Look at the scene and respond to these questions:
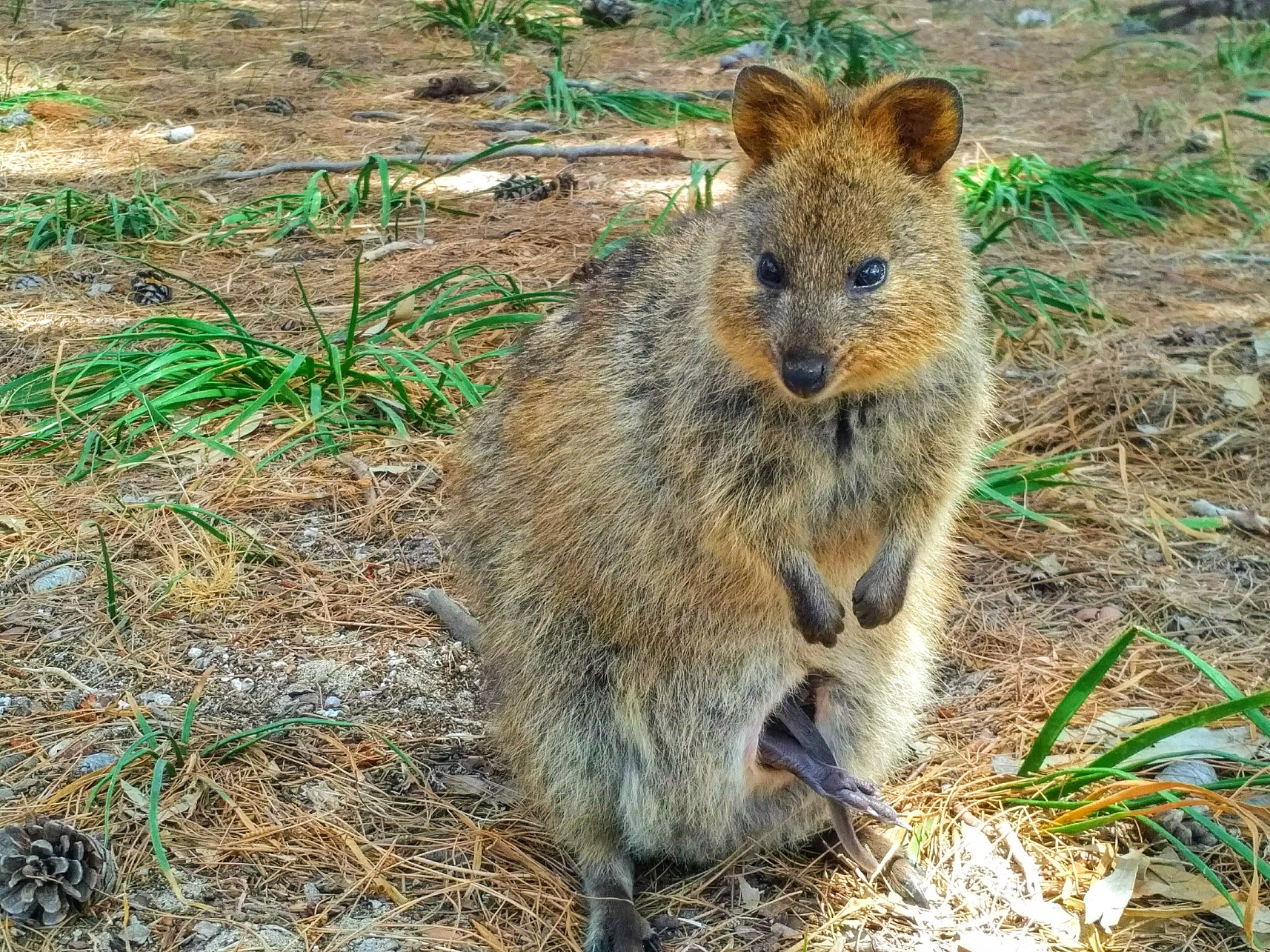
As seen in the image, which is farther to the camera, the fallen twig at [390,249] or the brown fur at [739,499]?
the fallen twig at [390,249]

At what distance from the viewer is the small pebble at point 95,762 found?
9.29 ft

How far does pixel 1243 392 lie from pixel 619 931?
328 centimetres

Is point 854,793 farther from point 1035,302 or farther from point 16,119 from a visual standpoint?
point 16,119

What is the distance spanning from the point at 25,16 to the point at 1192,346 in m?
8.74

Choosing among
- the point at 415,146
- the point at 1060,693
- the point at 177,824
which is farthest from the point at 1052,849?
the point at 415,146

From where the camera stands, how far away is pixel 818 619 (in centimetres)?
258

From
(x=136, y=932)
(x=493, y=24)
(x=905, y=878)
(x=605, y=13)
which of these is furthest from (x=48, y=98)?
(x=905, y=878)

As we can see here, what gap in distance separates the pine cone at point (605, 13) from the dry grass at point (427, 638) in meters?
4.22

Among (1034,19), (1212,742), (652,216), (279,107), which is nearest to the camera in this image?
(1212,742)

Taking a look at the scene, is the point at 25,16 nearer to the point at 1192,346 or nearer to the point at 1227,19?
the point at 1192,346

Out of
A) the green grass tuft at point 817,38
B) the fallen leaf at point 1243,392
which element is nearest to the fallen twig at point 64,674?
→ the fallen leaf at point 1243,392

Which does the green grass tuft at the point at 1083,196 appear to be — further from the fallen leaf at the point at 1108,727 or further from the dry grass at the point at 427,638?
the fallen leaf at the point at 1108,727

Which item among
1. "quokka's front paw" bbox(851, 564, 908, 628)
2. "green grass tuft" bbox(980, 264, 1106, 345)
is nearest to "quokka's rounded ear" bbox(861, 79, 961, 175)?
"quokka's front paw" bbox(851, 564, 908, 628)

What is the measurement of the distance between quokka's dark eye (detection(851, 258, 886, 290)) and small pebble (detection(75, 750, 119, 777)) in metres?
2.04
